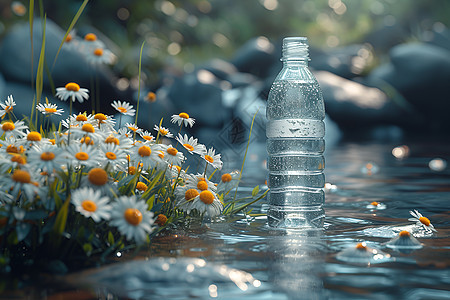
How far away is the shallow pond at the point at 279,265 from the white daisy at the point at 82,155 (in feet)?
1.42

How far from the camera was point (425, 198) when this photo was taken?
5.29m

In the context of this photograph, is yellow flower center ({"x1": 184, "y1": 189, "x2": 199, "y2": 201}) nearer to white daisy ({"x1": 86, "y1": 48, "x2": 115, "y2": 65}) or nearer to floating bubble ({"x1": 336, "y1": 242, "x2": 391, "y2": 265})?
floating bubble ({"x1": 336, "y1": 242, "x2": 391, "y2": 265})

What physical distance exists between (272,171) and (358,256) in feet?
4.10

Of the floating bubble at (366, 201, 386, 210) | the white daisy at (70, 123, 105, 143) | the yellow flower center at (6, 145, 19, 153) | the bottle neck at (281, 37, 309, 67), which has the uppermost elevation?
the bottle neck at (281, 37, 309, 67)

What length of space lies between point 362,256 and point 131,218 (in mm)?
1074

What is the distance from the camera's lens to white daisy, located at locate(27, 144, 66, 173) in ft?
8.81

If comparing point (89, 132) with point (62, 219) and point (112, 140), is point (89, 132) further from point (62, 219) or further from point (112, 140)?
point (62, 219)

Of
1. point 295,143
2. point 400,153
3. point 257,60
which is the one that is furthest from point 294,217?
point 257,60

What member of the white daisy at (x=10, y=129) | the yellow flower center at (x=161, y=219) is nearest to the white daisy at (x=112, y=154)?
the white daisy at (x=10, y=129)

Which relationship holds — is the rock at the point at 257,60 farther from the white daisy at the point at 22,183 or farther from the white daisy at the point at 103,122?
the white daisy at the point at 22,183

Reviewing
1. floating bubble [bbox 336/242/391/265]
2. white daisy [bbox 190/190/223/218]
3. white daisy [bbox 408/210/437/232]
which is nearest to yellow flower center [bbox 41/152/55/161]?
white daisy [bbox 190/190/223/218]

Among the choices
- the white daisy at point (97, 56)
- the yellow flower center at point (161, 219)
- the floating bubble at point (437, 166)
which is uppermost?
the floating bubble at point (437, 166)

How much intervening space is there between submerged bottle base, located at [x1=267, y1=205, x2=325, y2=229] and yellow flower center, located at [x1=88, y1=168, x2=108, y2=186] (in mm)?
1339

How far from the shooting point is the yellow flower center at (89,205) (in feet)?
8.56
